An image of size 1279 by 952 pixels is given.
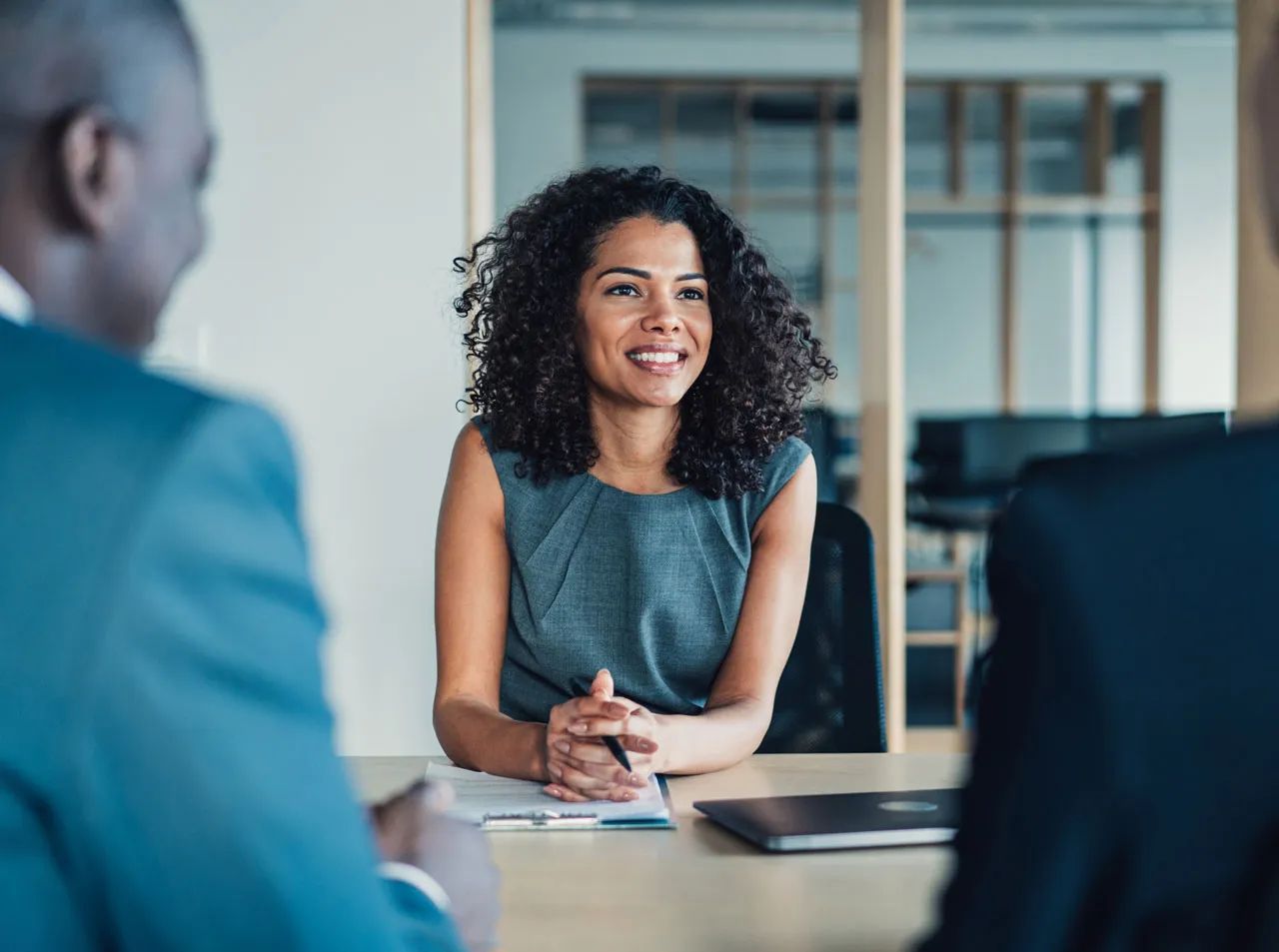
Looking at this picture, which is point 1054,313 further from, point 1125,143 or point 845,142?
point 845,142

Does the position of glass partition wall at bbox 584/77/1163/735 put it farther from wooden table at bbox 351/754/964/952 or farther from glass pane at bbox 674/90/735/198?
wooden table at bbox 351/754/964/952

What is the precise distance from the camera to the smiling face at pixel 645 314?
2023 millimetres

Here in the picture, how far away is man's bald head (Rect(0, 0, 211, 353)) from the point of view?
68 centimetres

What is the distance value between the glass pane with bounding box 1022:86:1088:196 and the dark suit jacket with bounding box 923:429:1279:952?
8260 millimetres

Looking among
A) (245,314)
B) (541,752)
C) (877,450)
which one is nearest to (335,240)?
(245,314)

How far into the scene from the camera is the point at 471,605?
188cm

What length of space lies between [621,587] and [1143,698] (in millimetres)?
1401

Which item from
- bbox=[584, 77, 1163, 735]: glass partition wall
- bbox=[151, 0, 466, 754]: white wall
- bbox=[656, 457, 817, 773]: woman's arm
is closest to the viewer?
bbox=[656, 457, 817, 773]: woman's arm

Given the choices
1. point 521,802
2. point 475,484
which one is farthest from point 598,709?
point 475,484

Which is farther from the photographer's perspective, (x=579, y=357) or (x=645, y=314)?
(x=579, y=357)

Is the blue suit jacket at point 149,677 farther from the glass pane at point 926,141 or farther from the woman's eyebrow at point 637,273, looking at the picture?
the glass pane at point 926,141

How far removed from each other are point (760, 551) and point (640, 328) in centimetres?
39

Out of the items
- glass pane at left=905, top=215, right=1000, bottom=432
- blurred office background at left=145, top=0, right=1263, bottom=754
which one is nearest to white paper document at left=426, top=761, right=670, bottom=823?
blurred office background at left=145, top=0, right=1263, bottom=754

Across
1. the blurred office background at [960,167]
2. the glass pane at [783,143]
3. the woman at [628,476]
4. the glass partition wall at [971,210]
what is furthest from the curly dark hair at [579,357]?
the glass pane at [783,143]
